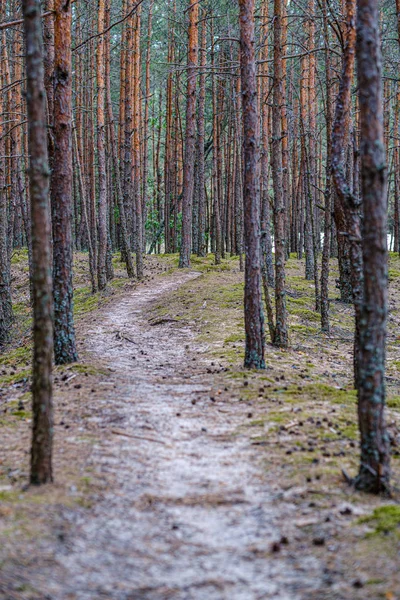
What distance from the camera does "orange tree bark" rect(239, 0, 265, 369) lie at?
27.6 feet

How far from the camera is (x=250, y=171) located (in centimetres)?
852

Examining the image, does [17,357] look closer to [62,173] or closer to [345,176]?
[62,173]

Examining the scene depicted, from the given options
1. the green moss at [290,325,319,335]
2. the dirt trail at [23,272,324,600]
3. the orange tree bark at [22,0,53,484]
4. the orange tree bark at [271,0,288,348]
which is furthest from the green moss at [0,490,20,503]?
the green moss at [290,325,319,335]

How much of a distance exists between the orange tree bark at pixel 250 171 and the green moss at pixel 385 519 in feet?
15.5

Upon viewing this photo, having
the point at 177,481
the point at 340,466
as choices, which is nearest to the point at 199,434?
the point at 177,481

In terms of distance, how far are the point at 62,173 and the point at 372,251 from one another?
601cm

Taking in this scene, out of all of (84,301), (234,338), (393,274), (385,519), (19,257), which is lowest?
(385,519)

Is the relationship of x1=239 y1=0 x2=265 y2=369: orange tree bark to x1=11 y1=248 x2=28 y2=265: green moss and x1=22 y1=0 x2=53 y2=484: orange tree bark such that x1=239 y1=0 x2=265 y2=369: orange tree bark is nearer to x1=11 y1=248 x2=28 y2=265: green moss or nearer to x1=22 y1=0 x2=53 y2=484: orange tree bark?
x1=22 y1=0 x2=53 y2=484: orange tree bark

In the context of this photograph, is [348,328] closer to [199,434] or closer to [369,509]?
[199,434]

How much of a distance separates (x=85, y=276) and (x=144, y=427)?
17675 mm

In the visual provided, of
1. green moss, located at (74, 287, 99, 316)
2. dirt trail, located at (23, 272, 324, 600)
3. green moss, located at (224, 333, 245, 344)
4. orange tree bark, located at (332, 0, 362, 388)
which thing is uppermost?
orange tree bark, located at (332, 0, 362, 388)

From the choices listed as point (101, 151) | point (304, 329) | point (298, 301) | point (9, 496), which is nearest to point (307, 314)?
point (298, 301)

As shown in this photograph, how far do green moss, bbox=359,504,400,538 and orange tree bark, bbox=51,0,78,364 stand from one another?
20.2 feet

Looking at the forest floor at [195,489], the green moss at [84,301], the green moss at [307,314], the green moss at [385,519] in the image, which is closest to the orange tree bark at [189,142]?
the green moss at [84,301]
